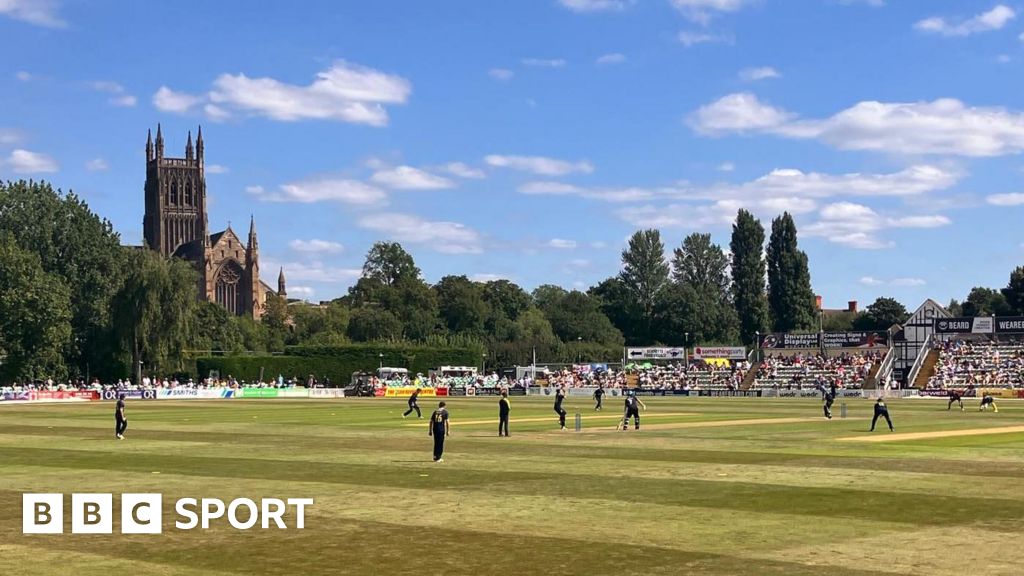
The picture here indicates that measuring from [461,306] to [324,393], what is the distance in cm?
7321

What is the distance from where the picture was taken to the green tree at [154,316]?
10631 centimetres

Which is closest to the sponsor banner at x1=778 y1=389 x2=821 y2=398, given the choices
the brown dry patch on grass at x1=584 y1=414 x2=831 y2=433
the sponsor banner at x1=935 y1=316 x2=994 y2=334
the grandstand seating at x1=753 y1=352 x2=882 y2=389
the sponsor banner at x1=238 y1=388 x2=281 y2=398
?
the grandstand seating at x1=753 y1=352 x2=882 y2=389

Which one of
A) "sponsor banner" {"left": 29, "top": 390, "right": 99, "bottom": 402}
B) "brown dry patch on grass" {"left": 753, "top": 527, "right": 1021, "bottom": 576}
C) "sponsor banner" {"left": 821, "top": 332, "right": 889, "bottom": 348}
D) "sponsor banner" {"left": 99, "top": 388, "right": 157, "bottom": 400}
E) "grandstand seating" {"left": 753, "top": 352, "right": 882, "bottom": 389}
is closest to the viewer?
"brown dry patch on grass" {"left": 753, "top": 527, "right": 1021, "bottom": 576}

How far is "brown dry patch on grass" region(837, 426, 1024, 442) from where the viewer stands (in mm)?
39406

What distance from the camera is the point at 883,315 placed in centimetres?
18312

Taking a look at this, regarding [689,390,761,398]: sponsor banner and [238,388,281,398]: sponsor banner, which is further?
[238,388,281,398]: sponsor banner

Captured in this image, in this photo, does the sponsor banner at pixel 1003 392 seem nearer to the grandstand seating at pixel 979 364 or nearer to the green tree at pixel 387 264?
the grandstand seating at pixel 979 364

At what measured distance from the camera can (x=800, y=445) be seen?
36719 mm

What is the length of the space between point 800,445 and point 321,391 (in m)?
75.6

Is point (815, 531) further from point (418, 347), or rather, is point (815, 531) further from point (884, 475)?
point (418, 347)

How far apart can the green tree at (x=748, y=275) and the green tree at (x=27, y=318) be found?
277ft

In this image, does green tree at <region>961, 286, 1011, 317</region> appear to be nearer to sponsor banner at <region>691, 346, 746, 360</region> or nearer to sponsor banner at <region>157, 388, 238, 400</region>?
sponsor banner at <region>691, 346, 746, 360</region>

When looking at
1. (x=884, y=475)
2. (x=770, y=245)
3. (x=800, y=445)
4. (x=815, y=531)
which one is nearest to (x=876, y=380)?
(x=770, y=245)

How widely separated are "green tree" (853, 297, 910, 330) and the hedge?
77.1 meters
